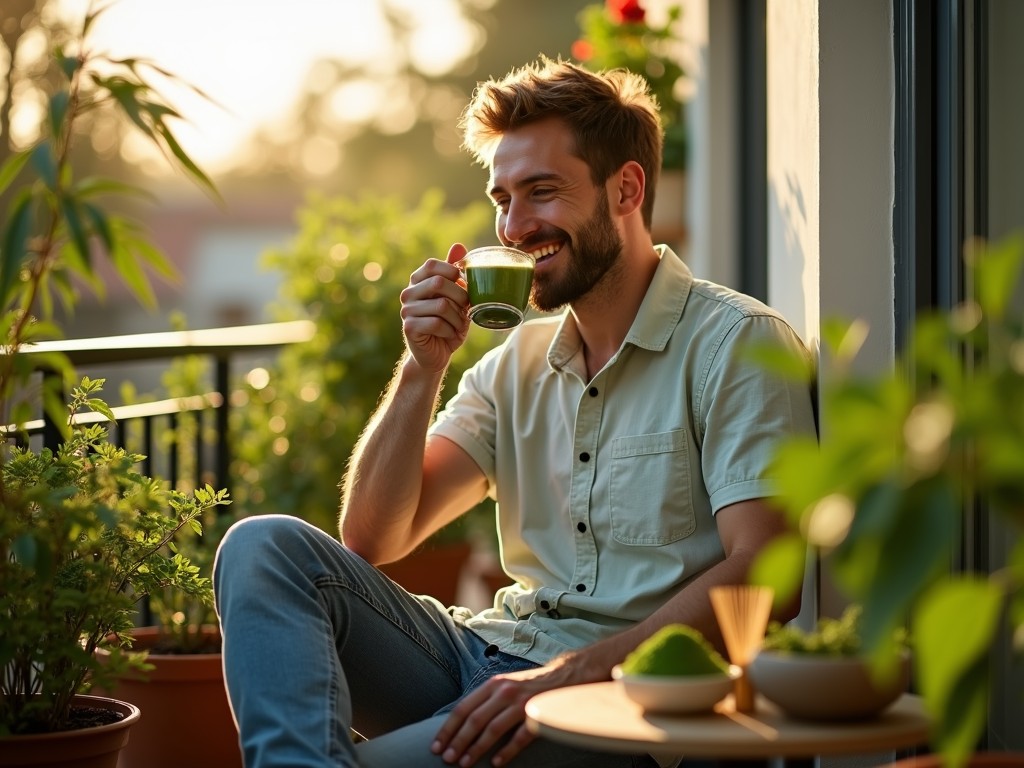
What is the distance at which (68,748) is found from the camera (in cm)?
194

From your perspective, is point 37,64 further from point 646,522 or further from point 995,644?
point 995,644

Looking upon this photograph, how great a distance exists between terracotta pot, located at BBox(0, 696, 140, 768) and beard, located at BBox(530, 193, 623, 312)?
1080mm

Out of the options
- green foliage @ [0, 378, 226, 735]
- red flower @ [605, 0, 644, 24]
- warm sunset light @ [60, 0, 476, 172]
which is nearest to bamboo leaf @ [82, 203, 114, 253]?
green foliage @ [0, 378, 226, 735]

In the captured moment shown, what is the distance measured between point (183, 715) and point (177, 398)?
1.39 m

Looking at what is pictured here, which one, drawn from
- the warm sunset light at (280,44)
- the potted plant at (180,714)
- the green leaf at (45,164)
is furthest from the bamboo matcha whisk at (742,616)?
the warm sunset light at (280,44)

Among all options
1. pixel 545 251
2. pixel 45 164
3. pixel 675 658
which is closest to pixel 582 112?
pixel 545 251

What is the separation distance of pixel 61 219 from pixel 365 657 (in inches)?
36.2

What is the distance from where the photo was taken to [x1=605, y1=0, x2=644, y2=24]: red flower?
4.65 m

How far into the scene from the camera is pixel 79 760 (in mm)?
1959

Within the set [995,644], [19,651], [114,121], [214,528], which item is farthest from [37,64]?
[114,121]

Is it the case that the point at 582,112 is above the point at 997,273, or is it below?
above

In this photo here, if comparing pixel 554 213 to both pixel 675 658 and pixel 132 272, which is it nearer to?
pixel 132 272

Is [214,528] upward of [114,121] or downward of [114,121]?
downward

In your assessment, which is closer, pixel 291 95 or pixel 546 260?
pixel 546 260
